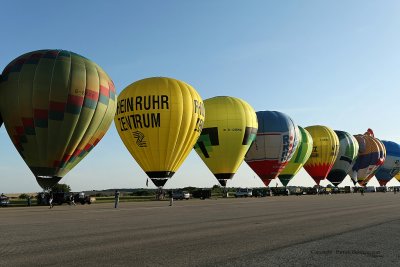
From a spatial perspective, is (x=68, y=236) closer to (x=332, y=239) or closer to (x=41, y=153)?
(x=332, y=239)

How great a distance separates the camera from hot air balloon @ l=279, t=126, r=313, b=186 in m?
76.2

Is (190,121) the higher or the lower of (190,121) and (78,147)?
the higher

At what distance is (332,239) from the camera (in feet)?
44.1

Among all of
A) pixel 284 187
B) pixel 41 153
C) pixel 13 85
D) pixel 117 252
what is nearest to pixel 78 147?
pixel 41 153

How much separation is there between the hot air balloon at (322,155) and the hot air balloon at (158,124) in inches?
1635

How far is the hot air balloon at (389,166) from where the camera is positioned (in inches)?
4619

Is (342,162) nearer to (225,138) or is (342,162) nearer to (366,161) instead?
(366,161)

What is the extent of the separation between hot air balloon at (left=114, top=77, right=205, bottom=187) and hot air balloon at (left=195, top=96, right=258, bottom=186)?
32.2ft

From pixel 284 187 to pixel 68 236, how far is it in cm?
7149

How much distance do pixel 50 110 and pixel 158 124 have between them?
1197 cm

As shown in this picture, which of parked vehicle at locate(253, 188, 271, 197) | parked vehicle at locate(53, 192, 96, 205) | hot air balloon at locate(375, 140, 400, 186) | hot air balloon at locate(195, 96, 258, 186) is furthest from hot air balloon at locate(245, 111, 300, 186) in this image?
hot air balloon at locate(375, 140, 400, 186)

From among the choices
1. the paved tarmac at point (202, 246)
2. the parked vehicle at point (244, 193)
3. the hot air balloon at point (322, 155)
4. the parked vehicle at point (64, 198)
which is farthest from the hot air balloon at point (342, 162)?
the paved tarmac at point (202, 246)

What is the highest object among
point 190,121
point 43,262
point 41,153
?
point 190,121

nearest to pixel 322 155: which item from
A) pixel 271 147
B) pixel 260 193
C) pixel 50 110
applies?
pixel 260 193
